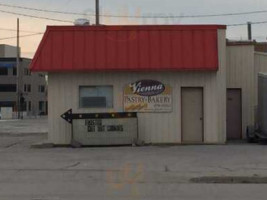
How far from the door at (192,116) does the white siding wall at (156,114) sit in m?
0.25

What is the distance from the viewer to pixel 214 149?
2123 centimetres

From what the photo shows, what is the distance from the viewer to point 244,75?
26281mm

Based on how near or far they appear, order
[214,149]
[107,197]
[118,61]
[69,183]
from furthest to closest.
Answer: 1. [118,61]
2. [214,149]
3. [69,183]
4. [107,197]

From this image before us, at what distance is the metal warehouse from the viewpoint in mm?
23031

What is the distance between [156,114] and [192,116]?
1.46 metres

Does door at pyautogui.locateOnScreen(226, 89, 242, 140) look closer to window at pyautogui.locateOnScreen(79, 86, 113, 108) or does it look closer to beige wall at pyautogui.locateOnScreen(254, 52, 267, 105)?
beige wall at pyautogui.locateOnScreen(254, 52, 267, 105)

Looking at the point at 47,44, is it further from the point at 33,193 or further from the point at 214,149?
the point at 33,193

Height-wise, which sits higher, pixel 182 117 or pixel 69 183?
pixel 182 117

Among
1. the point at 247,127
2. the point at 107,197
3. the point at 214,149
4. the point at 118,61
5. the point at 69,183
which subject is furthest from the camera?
the point at 247,127

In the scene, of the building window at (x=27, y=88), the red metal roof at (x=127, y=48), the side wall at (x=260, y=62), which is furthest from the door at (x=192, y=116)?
the building window at (x=27, y=88)

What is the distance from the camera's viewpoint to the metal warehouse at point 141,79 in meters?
23.0

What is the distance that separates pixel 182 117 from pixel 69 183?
35.5ft

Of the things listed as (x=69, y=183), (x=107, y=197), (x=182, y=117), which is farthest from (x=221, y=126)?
(x=107, y=197)

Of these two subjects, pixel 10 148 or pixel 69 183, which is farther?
pixel 10 148
